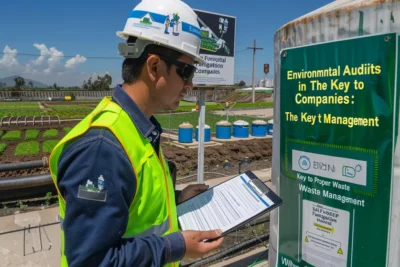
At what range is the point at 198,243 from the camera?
1606 mm

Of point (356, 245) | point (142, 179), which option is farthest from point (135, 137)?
point (356, 245)

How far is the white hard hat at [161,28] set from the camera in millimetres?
1649

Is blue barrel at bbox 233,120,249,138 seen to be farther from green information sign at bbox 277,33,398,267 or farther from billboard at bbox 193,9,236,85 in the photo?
green information sign at bbox 277,33,398,267

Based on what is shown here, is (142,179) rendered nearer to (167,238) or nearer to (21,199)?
(167,238)

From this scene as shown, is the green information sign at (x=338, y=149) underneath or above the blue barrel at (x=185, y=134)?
above

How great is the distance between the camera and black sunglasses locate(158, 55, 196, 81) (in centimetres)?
168

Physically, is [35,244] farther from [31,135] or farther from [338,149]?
[31,135]

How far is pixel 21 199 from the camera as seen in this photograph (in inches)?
226

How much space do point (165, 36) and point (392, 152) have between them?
133 cm

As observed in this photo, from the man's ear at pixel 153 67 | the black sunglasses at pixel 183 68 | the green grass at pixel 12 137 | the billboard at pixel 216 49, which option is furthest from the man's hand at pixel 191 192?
the green grass at pixel 12 137

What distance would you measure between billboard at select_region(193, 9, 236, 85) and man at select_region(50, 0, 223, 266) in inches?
155

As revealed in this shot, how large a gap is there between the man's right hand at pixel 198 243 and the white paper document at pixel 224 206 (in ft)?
0.34

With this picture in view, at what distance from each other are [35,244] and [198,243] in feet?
11.9

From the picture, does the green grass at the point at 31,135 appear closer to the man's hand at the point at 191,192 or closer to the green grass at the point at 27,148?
the green grass at the point at 27,148
